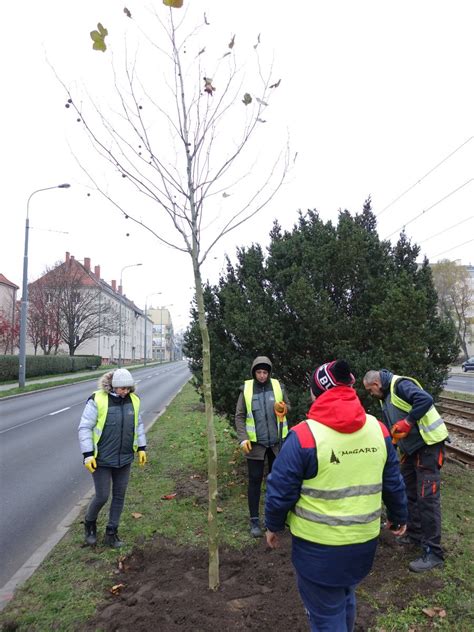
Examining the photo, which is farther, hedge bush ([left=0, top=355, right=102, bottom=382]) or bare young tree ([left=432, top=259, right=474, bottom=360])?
bare young tree ([left=432, top=259, right=474, bottom=360])

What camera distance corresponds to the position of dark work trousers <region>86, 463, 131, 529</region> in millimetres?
4535

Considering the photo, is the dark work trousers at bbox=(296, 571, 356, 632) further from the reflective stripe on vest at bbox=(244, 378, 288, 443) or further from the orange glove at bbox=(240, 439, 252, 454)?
the reflective stripe on vest at bbox=(244, 378, 288, 443)

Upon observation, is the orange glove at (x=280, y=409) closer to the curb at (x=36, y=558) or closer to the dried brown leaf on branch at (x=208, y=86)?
the curb at (x=36, y=558)

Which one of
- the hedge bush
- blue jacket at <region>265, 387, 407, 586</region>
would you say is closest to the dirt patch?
blue jacket at <region>265, 387, 407, 586</region>

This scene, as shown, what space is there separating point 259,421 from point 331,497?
8.20 ft

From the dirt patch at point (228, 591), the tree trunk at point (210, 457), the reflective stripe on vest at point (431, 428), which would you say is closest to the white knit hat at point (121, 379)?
the tree trunk at point (210, 457)

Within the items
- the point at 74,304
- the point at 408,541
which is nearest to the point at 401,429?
the point at 408,541

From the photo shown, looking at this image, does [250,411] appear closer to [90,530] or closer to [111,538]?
[111,538]

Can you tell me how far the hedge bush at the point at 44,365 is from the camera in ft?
96.2

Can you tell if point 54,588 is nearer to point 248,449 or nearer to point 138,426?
point 138,426

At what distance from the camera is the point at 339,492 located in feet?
7.79

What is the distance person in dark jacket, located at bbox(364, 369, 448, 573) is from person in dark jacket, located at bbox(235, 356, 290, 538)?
99 cm

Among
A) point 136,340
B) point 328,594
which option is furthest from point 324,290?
point 136,340

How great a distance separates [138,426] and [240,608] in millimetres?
2044
